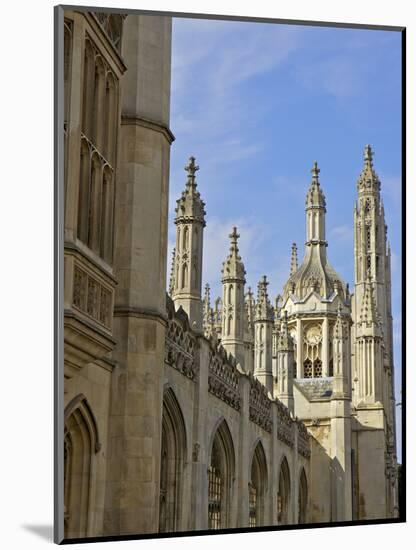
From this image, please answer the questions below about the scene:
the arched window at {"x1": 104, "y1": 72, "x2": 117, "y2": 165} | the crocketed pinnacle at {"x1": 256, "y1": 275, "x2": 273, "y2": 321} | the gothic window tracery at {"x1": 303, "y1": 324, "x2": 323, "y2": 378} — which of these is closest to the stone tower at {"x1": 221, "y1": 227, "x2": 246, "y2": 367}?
the crocketed pinnacle at {"x1": 256, "y1": 275, "x2": 273, "y2": 321}

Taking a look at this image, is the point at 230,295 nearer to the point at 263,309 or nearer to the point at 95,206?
the point at 263,309

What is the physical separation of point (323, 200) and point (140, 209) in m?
4.37

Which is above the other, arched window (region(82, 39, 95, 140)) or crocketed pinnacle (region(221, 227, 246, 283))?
arched window (region(82, 39, 95, 140))

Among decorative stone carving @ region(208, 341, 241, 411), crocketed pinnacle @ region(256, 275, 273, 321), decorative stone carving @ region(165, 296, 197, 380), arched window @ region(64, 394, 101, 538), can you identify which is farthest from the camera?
crocketed pinnacle @ region(256, 275, 273, 321)

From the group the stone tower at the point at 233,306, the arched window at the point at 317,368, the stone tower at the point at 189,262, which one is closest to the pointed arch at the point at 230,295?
the stone tower at the point at 233,306

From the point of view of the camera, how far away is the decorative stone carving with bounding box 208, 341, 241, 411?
63.9 ft

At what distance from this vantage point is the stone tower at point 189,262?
56.8 feet

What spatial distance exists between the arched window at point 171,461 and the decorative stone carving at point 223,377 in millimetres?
2041

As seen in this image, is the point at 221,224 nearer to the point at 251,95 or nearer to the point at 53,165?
the point at 251,95

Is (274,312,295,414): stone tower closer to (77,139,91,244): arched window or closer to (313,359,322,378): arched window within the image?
(313,359,322,378): arched window

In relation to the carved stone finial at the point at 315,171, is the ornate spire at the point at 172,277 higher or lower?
lower

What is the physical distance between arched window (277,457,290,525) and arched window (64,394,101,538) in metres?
12.1

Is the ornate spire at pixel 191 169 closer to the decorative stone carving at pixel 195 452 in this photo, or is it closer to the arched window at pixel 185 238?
the arched window at pixel 185 238

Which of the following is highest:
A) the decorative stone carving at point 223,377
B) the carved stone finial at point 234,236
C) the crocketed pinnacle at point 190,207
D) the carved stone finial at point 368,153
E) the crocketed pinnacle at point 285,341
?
the carved stone finial at point 368,153
